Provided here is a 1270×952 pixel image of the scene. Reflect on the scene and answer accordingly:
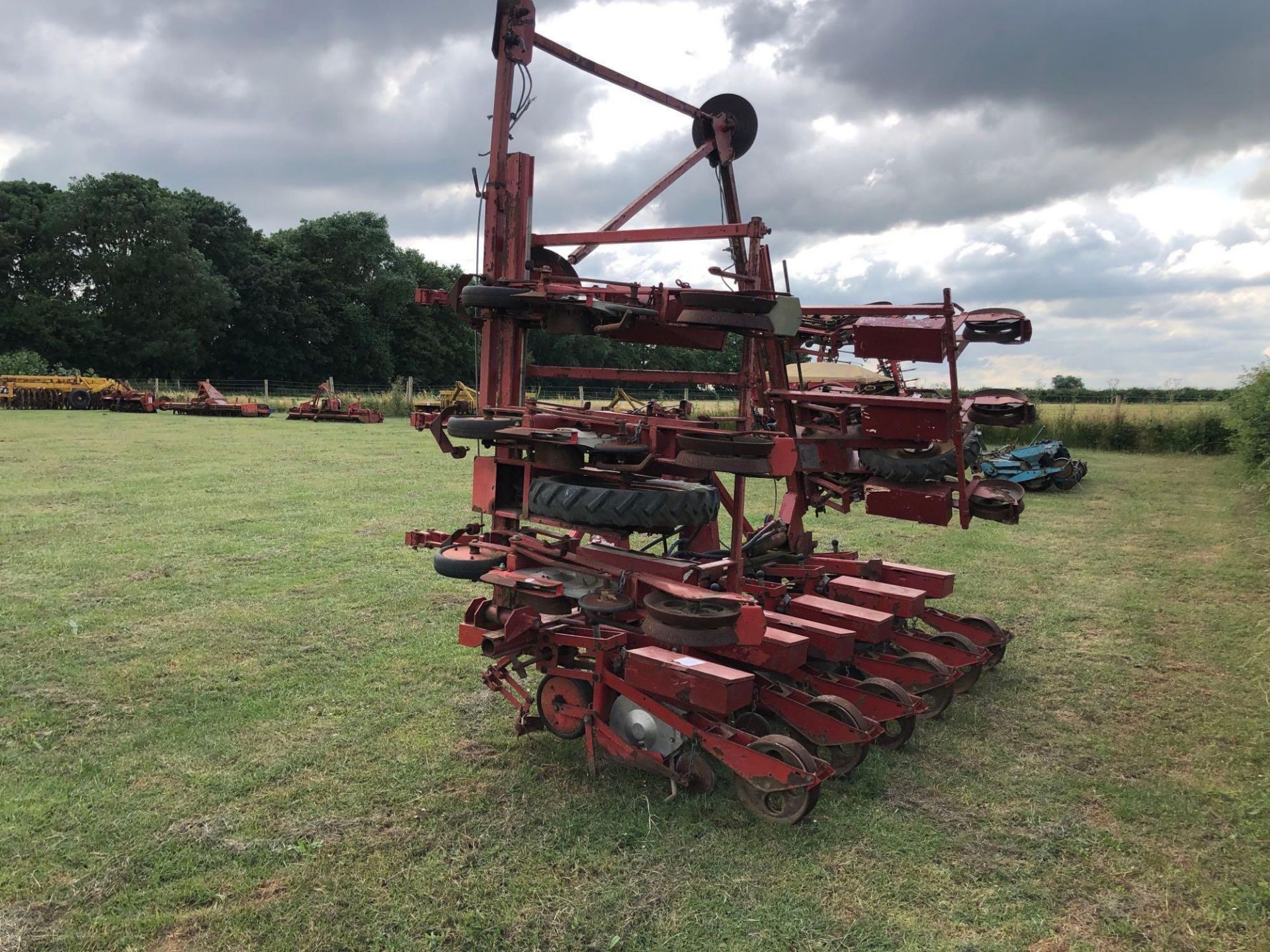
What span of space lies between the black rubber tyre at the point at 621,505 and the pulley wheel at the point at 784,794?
3.67ft

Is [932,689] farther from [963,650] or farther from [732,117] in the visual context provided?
[732,117]

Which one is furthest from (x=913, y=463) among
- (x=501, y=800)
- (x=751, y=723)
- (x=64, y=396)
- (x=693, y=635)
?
(x=64, y=396)

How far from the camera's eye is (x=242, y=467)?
15695mm

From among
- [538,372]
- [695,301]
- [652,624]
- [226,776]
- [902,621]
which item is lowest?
[226,776]

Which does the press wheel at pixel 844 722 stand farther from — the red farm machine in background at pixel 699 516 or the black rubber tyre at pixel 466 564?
the black rubber tyre at pixel 466 564

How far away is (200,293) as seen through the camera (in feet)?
165

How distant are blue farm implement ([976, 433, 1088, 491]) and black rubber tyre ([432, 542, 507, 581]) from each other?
14232 millimetres

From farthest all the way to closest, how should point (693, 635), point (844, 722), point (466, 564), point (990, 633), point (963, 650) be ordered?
point (990, 633), point (963, 650), point (466, 564), point (844, 722), point (693, 635)

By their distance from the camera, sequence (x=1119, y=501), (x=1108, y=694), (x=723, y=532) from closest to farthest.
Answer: (x=1108, y=694) < (x=723, y=532) < (x=1119, y=501)

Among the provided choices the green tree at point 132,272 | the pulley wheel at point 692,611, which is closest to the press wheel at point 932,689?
the pulley wheel at point 692,611

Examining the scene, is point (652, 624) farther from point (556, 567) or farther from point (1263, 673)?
point (1263, 673)

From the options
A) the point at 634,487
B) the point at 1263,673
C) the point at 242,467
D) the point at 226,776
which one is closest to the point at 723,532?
the point at 1263,673

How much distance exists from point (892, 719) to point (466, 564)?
101 inches

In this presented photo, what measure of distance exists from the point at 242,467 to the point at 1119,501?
1701cm
